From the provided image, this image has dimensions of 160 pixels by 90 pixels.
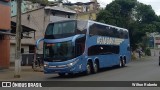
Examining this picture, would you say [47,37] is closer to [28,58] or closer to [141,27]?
[28,58]

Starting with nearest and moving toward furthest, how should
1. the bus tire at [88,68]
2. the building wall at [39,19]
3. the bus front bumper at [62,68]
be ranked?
1. the bus front bumper at [62,68]
2. the bus tire at [88,68]
3. the building wall at [39,19]

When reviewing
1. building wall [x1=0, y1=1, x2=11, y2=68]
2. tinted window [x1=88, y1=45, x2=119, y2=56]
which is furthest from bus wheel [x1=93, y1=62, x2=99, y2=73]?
building wall [x1=0, y1=1, x2=11, y2=68]

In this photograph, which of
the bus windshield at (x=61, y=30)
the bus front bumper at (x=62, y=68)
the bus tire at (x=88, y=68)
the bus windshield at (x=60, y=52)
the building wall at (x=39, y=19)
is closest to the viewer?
the bus front bumper at (x=62, y=68)

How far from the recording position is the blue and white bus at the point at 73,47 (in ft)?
73.4

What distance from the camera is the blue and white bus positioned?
2238 centimetres

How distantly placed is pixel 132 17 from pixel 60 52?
37.1 metres

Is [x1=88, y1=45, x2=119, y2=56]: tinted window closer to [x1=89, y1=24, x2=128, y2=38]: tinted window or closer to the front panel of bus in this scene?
[x1=89, y1=24, x2=128, y2=38]: tinted window

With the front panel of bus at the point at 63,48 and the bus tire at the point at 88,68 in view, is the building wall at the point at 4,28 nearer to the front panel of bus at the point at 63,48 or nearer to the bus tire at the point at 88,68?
the front panel of bus at the point at 63,48

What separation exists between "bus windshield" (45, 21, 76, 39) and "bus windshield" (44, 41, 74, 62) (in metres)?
0.61

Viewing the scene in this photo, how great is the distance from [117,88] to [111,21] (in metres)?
39.7

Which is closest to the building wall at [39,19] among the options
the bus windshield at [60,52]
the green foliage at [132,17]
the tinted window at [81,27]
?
the green foliage at [132,17]

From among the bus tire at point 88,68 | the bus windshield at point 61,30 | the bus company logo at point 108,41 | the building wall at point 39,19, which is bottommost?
the bus tire at point 88,68

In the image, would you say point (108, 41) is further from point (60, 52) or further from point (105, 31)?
point (60, 52)

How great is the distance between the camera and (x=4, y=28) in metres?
31.1
